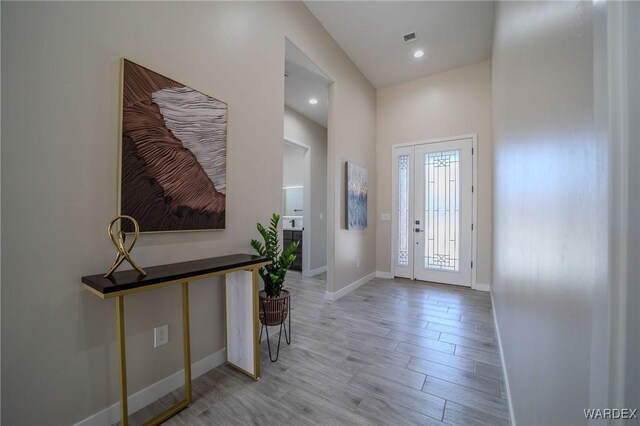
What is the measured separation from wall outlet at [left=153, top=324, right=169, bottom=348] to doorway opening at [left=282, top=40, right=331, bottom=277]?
9.14ft

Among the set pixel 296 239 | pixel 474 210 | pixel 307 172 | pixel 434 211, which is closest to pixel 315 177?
Result: pixel 307 172

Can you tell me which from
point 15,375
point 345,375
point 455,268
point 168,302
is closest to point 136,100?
point 168,302

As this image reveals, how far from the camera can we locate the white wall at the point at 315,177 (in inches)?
193

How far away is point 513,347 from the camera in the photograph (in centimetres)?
150

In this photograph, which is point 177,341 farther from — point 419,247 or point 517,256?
point 419,247

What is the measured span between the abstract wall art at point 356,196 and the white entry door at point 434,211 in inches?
27.8

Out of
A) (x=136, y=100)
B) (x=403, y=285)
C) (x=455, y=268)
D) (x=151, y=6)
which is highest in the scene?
(x=151, y=6)

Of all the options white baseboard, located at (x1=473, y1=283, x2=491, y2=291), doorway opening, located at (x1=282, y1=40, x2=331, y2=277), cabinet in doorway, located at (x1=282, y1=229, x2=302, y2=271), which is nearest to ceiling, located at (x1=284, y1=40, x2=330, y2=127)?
doorway opening, located at (x1=282, y1=40, x2=331, y2=277)

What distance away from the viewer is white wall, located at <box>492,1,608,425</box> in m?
0.52

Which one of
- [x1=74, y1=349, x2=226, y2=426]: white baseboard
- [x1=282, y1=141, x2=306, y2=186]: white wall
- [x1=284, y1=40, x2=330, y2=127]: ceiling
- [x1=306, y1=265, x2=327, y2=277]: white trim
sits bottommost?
[x1=306, y1=265, x2=327, y2=277]: white trim

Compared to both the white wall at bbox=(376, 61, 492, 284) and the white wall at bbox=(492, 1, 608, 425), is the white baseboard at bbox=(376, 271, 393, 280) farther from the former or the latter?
the white wall at bbox=(492, 1, 608, 425)

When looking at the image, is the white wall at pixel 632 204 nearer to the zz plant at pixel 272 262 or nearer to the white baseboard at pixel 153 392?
the zz plant at pixel 272 262

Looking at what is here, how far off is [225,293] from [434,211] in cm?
354

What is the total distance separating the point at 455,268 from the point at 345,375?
10.00 feet
